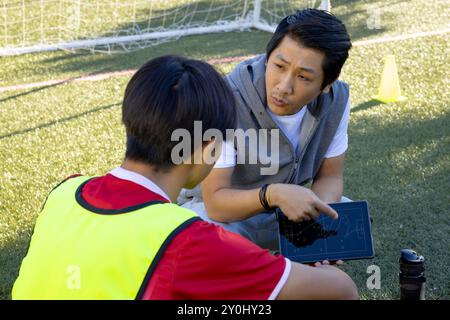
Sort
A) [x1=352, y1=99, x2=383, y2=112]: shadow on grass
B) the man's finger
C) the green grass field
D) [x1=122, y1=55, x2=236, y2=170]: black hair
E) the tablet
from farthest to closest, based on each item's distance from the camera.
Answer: [x1=352, y1=99, x2=383, y2=112]: shadow on grass < the green grass field < the tablet < the man's finger < [x1=122, y1=55, x2=236, y2=170]: black hair

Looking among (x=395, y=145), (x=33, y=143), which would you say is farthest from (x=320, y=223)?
(x=33, y=143)

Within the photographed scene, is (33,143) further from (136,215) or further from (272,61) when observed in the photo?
(136,215)

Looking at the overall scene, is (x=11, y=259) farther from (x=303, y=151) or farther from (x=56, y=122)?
(x=56, y=122)

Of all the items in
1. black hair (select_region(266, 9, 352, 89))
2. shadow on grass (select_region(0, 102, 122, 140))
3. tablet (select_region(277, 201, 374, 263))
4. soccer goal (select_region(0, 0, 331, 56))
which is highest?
black hair (select_region(266, 9, 352, 89))

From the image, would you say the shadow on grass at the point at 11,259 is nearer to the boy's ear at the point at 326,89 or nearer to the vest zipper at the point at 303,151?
the vest zipper at the point at 303,151

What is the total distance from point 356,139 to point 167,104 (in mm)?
3209

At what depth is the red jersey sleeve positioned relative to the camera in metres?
1.72

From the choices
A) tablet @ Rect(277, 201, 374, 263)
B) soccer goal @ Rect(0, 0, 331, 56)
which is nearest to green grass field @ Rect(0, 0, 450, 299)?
soccer goal @ Rect(0, 0, 331, 56)

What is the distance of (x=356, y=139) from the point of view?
493 cm

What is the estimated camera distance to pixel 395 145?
15.7 feet

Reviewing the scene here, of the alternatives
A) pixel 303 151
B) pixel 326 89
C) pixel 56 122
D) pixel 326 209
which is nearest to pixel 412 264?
pixel 326 209

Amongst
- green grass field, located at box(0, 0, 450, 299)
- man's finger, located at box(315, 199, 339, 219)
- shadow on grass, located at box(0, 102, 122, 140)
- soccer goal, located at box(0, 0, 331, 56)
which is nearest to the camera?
man's finger, located at box(315, 199, 339, 219)

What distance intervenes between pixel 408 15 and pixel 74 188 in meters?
7.39

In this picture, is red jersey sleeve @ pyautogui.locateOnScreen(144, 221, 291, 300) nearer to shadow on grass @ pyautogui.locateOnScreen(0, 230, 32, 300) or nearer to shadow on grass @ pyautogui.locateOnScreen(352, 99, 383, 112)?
shadow on grass @ pyautogui.locateOnScreen(0, 230, 32, 300)
